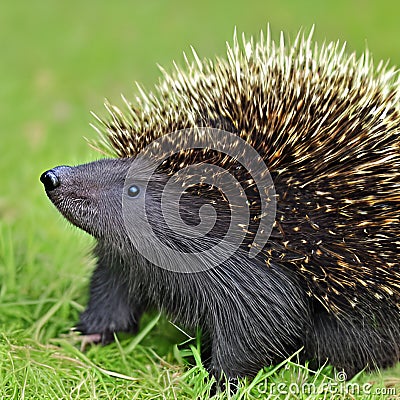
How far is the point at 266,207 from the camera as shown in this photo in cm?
451

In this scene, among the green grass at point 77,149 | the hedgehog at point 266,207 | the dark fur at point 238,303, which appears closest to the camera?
the hedgehog at point 266,207

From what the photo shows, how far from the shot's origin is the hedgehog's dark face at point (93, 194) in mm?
4578

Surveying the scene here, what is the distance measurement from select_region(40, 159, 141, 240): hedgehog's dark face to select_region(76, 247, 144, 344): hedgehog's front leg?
90 centimetres

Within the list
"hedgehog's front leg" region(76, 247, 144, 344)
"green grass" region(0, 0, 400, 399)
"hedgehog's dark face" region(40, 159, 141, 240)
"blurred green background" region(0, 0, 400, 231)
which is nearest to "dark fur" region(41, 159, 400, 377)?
"hedgehog's dark face" region(40, 159, 141, 240)

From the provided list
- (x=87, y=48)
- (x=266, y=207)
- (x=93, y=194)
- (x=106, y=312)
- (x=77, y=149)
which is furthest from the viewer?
(x=87, y=48)

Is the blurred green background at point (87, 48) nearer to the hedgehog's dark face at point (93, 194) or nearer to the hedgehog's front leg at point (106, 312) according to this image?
the hedgehog's front leg at point (106, 312)

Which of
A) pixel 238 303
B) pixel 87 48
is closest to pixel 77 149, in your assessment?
pixel 87 48

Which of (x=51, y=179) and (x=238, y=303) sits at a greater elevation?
(x=51, y=179)

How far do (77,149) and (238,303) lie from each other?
5332mm

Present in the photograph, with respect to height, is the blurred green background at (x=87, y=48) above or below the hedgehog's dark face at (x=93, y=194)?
above

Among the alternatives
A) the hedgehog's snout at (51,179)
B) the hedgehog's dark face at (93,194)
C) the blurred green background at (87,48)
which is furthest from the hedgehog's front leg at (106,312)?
the blurred green background at (87,48)

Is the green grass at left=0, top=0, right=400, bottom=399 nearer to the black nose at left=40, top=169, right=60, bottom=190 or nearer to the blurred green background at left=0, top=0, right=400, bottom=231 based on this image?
the blurred green background at left=0, top=0, right=400, bottom=231

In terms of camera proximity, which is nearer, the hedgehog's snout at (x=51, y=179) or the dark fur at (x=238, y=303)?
the hedgehog's snout at (x=51, y=179)

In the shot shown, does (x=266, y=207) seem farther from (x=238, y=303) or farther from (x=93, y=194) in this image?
(x=93, y=194)
